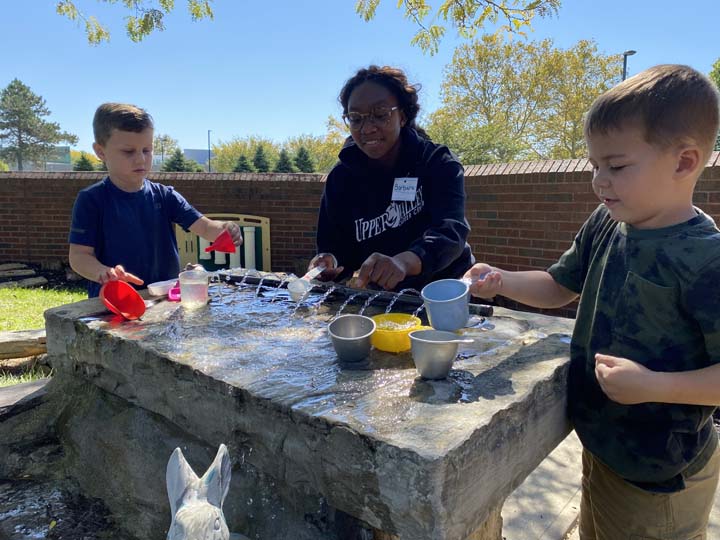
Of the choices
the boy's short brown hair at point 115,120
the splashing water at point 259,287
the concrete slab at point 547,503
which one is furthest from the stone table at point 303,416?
the boy's short brown hair at point 115,120

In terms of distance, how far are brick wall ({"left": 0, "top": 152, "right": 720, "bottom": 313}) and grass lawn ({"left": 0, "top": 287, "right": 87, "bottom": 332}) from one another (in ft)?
4.89

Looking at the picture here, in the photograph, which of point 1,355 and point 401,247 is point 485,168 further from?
point 1,355

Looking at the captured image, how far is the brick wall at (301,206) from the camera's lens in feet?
18.3

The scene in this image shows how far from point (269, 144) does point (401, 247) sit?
3251cm

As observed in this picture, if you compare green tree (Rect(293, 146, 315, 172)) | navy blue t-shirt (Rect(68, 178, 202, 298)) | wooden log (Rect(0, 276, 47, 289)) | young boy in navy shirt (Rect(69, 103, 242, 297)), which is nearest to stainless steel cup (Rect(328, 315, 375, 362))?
young boy in navy shirt (Rect(69, 103, 242, 297))

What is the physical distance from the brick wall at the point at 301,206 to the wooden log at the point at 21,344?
4.04 metres

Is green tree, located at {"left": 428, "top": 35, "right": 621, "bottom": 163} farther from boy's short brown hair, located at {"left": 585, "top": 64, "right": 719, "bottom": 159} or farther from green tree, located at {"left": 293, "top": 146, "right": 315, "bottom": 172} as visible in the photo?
boy's short brown hair, located at {"left": 585, "top": 64, "right": 719, "bottom": 159}

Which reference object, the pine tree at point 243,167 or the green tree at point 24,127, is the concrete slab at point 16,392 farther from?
the green tree at point 24,127

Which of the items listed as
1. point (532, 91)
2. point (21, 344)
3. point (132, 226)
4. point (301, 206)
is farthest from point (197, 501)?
point (532, 91)

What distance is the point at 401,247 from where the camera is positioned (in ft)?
8.33

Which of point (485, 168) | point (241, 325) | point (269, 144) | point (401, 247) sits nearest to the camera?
point (241, 325)

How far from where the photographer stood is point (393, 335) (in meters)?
1.59

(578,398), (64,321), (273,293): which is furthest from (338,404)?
(64,321)

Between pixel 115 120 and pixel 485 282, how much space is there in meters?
2.04
